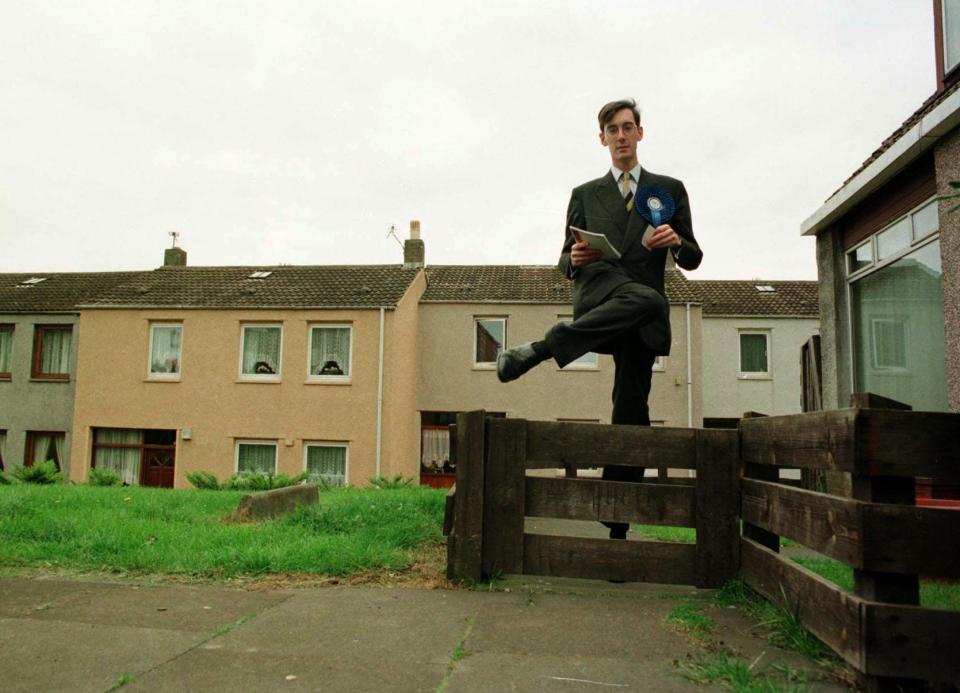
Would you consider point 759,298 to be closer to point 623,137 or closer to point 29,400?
point 623,137

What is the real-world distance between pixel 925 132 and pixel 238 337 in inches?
830

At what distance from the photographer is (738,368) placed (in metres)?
27.3

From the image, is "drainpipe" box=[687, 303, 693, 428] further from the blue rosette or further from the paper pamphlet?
the paper pamphlet

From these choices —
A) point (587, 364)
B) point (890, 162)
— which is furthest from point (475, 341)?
point (890, 162)

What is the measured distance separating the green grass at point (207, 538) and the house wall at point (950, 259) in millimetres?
5171

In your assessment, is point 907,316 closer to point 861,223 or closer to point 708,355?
point 861,223

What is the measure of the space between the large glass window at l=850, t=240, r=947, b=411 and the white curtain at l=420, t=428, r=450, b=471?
17.5 meters

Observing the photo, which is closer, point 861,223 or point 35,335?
point 861,223

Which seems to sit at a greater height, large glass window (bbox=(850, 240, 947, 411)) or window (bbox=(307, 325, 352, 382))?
window (bbox=(307, 325, 352, 382))

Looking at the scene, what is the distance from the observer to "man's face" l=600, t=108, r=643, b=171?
4741 millimetres

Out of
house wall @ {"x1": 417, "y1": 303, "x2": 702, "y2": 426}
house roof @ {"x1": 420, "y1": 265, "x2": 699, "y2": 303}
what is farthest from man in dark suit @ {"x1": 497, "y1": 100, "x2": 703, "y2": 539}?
house roof @ {"x1": 420, "y1": 265, "x2": 699, "y2": 303}

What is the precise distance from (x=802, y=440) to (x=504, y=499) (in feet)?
5.53

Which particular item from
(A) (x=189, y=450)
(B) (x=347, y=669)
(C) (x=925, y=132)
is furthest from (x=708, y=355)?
(B) (x=347, y=669)

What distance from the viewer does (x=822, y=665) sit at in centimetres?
293
